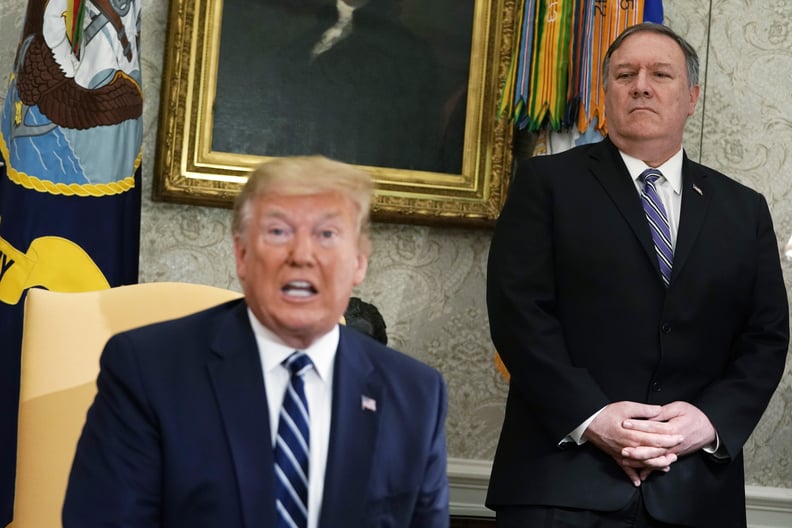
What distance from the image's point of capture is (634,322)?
8.98 ft

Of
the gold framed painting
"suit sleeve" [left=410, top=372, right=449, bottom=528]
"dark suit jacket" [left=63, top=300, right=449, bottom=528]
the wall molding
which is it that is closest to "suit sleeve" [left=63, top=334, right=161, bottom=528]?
"dark suit jacket" [left=63, top=300, right=449, bottom=528]

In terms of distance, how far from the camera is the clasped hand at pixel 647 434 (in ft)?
8.45

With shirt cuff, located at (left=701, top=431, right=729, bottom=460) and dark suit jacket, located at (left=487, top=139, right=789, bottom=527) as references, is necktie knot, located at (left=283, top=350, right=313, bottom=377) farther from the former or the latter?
shirt cuff, located at (left=701, top=431, right=729, bottom=460)

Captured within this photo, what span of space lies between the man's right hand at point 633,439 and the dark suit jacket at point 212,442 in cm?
114

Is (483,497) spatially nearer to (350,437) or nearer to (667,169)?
(667,169)

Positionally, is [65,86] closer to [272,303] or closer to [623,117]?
[623,117]

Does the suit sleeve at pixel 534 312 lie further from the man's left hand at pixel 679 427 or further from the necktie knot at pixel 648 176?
the necktie knot at pixel 648 176

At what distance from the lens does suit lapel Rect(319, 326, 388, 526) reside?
56.8 inches

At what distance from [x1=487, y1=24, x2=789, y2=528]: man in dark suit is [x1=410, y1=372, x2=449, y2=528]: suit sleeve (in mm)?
1091

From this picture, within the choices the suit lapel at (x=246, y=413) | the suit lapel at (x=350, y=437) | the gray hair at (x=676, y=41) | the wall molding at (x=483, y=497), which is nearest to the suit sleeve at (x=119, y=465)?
the suit lapel at (x=246, y=413)

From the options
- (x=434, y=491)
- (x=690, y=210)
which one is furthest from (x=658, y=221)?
(x=434, y=491)

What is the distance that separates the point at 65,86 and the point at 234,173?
2.92 feet

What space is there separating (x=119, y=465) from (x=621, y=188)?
1793 mm

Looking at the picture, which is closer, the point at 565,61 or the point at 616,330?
the point at 616,330
